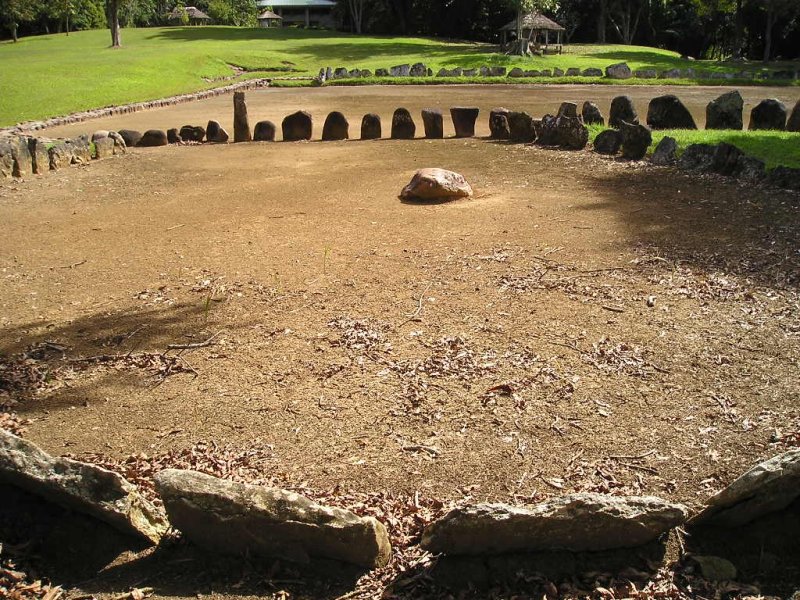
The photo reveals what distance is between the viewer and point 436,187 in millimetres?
9945

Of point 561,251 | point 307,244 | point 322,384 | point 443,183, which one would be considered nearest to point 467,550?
point 322,384

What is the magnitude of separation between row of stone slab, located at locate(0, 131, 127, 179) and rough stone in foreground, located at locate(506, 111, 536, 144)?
7.25 m

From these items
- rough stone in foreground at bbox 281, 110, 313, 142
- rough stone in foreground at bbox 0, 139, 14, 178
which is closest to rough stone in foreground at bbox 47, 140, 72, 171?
rough stone in foreground at bbox 0, 139, 14, 178

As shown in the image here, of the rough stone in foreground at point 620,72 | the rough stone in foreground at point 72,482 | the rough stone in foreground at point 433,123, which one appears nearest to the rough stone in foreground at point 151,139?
the rough stone in foreground at point 433,123

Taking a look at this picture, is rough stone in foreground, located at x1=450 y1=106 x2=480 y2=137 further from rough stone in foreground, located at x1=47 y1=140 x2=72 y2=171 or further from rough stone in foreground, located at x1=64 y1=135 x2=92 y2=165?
rough stone in foreground, located at x1=47 y1=140 x2=72 y2=171

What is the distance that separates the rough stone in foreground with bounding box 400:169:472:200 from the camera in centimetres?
997

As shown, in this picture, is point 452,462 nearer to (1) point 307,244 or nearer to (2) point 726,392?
(2) point 726,392

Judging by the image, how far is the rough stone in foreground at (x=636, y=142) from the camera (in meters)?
11.9

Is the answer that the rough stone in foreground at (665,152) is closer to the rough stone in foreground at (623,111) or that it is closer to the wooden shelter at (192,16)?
the rough stone in foreground at (623,111)

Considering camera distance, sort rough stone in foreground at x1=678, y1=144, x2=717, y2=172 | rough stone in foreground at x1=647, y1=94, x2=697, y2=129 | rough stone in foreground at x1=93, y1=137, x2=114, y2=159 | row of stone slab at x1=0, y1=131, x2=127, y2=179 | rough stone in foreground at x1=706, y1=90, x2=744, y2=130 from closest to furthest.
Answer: rough stone in foreground at x1=678, y1=144, x2=717, y2=172 → row of stone slab at x1=0, y1=131, x2=127, y2=179 → rough stone in foreground at x1=93, y1=137, x2=114, y2=159 → rough stone in foreground at x1=706, y1=90, x2=744, y2=130 → rough stone in foreground at x1=647, y1=94, x2=697, y2=129

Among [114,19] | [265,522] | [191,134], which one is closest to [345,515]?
[265,522]

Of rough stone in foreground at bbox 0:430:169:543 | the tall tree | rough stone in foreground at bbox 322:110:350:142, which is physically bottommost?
rough stone in foreground at bbox 0:430:169:543

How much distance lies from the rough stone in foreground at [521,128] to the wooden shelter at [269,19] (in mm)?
60040

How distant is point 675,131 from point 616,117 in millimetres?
1485
